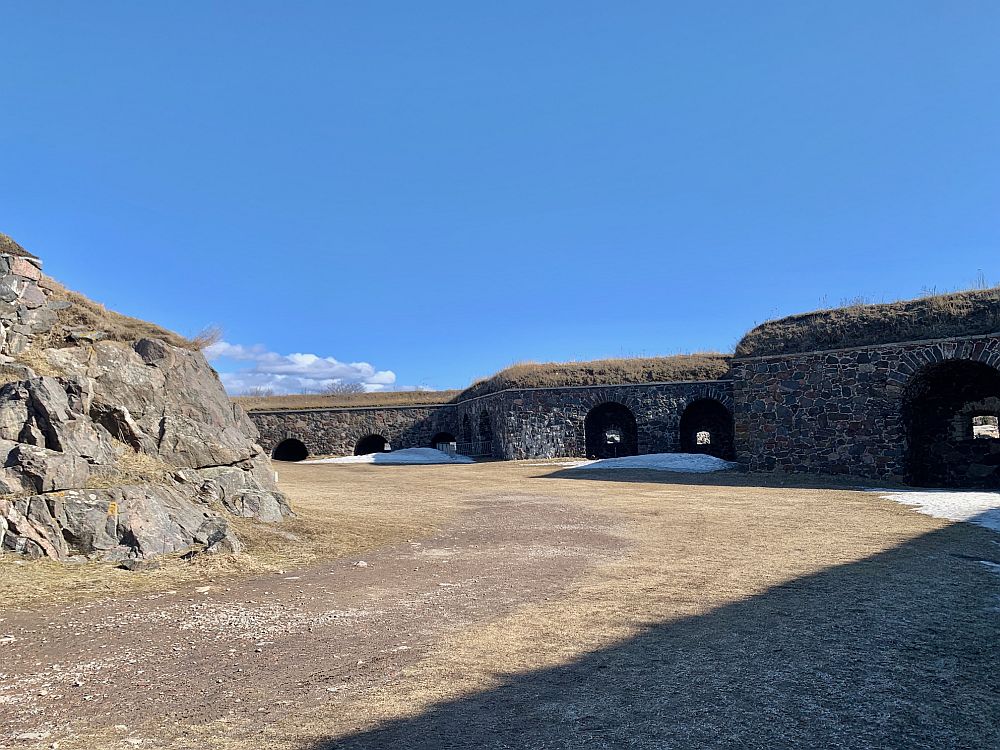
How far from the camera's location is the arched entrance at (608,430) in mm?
25906

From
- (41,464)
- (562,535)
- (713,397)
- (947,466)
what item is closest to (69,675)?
(41,464)

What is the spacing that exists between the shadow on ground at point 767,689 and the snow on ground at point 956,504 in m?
5.10

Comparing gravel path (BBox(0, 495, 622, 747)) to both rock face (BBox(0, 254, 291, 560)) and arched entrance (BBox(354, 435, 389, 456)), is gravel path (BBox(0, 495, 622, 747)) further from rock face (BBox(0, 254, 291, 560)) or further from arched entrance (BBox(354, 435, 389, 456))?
arched entrance (BBox(354, 435, 389, 456))

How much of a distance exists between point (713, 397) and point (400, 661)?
2071 cm

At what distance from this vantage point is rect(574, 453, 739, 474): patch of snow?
18.1 m

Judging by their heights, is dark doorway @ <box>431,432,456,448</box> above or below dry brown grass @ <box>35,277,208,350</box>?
below

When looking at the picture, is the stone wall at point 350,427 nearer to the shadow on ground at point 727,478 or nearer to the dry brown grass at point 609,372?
the dry brown grass at point 609,372

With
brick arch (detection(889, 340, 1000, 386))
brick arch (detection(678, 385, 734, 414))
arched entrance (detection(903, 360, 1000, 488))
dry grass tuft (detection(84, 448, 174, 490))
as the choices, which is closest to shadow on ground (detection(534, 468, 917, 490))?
arched entrance (detection(903, 360, 1000, 488))

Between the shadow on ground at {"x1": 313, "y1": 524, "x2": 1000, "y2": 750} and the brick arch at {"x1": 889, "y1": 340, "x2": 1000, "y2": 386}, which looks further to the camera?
the brick arch at {"x1": 889, "y1": 340, "x2": 1000, "y2": 386}

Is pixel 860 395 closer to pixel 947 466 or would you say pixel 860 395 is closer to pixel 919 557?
pixel 947 466

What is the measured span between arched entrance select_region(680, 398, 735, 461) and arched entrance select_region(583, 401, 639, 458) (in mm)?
2068

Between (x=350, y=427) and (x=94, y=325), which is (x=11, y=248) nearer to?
(x=94, y=325)

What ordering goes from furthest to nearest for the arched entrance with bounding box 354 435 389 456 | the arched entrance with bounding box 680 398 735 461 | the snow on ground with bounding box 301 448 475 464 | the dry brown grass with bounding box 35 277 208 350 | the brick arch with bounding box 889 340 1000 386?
the arched entrance with bounding box 354 435 389 456 < the snow on ground with bounding box 301 448 475 464 < the arched entrance with bounding box 680 398 735 461 < the brick arch with bounding box 889 340 1000 386 < the dry brown grass with bounding box 35 277 208 350

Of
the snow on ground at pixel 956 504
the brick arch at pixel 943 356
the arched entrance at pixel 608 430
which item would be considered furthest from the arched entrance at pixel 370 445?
the snow on ground at pixel 956 504
